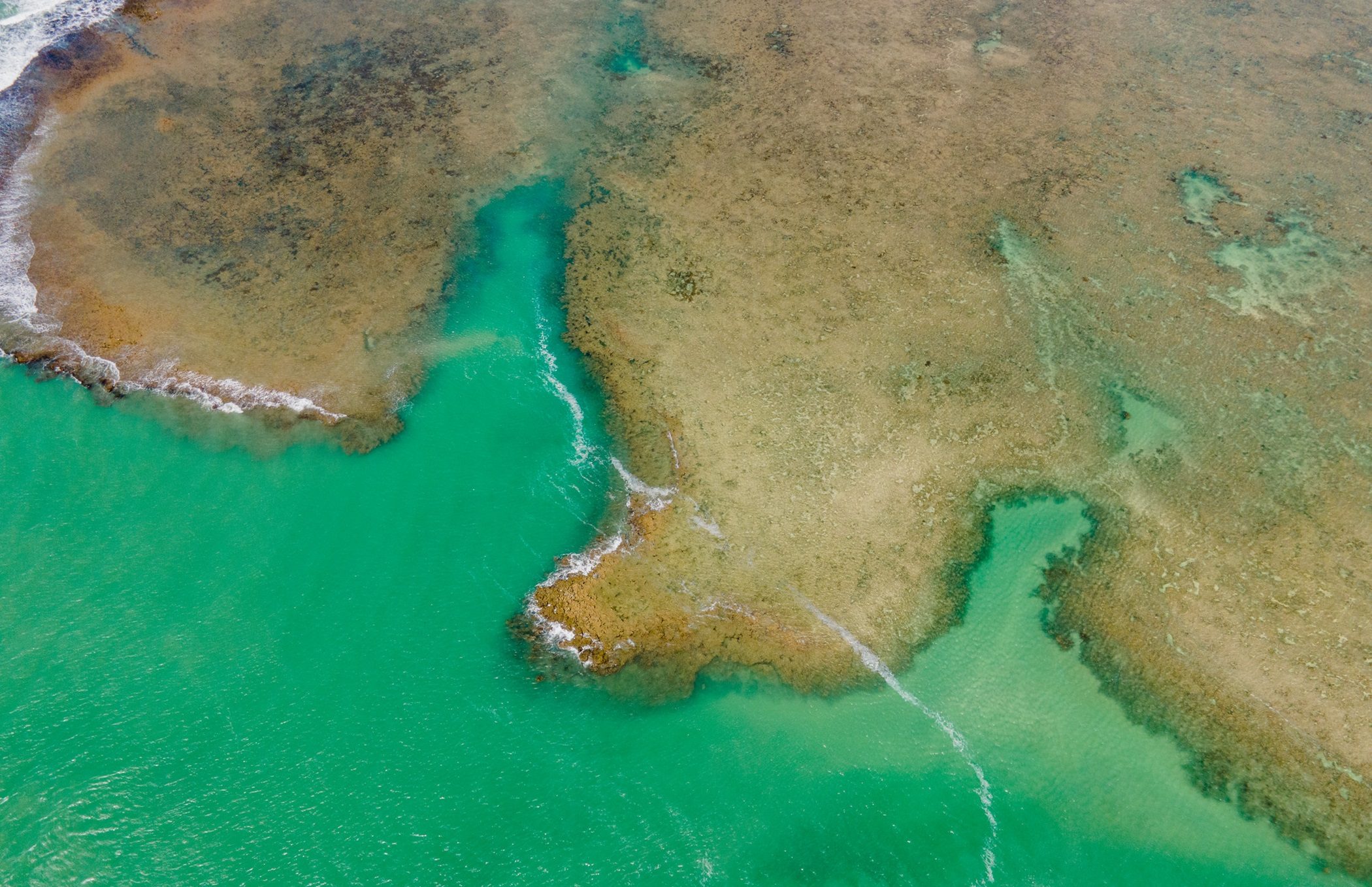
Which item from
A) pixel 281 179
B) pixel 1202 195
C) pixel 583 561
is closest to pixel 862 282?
pixel 583 561

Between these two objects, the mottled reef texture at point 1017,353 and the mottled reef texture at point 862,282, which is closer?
the mottled reef texture at point 1017,353

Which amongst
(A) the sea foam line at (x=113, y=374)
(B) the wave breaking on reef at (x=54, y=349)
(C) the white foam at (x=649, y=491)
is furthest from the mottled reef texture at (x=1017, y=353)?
(B) the wave breaking on reef at (x=54, y=349)

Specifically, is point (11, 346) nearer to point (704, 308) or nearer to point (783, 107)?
point (704, 308)

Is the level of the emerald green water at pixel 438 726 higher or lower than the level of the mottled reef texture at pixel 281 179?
lower

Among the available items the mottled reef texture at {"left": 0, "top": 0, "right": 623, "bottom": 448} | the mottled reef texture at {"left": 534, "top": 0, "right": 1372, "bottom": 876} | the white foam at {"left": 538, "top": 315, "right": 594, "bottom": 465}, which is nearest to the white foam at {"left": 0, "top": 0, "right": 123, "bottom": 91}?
the mottled reef texture at {"left": 0, "top": 0, "right": 623, "bottom": 448}

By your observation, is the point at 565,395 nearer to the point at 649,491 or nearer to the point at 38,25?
the point at 649,491

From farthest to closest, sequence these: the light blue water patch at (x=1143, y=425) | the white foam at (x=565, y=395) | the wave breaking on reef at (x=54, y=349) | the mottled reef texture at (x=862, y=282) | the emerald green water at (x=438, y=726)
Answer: the wave breaking on reef at (x=54, y=349), the light blue water patch at (x=1143, y=425), the white foam at (x=565, y=395), the mottled reef texture at (x=862, y=282), the emerald green water at (x=438, y=726)

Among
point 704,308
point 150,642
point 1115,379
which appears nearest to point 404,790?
point 150,642

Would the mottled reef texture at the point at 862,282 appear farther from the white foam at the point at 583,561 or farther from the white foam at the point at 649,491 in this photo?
the white foam at the point at 649,491
